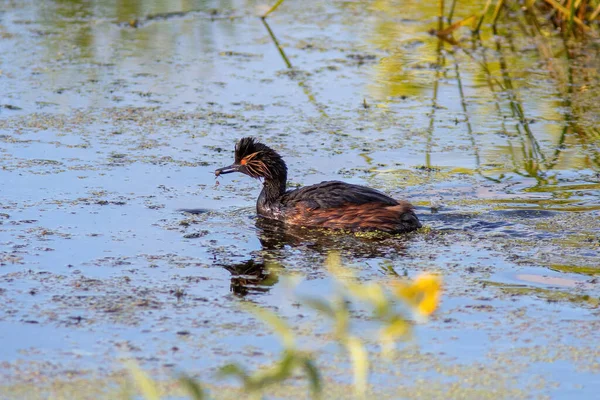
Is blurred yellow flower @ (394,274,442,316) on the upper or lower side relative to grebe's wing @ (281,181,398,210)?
upper

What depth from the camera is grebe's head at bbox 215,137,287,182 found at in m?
8.45

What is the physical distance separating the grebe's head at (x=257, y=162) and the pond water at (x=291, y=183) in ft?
1.01

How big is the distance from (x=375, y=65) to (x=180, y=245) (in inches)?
250

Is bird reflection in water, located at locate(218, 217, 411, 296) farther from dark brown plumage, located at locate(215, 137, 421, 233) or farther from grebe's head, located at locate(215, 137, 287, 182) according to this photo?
grebe's head, located at locate(215, 137, 287, 182)

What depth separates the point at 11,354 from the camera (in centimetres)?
532

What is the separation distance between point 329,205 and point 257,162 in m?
0.91

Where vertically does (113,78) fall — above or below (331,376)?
below

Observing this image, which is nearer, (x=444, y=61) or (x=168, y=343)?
(x=168, y=343)

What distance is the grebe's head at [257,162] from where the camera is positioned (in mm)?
8445

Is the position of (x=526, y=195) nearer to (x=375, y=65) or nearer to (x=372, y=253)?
(x=372, y=253)

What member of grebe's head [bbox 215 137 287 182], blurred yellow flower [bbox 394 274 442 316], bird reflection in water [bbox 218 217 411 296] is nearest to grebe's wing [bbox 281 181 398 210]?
bird reflection in water [bbox 218 217 411 296]

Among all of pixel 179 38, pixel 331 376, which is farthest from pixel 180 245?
pixel 179 38

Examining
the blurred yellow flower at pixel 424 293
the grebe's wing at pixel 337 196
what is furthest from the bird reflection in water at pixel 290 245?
the blurred yellow flower at pixel 424 293

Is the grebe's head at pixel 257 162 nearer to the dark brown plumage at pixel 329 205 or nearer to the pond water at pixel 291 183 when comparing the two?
the dark brown plumage at pixel 329 205
